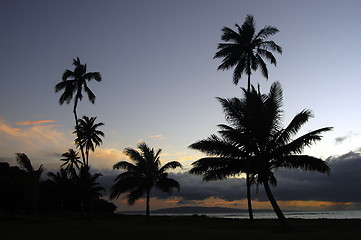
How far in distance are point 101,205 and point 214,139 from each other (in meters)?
62.2

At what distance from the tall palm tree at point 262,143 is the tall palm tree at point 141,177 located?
12.9 m

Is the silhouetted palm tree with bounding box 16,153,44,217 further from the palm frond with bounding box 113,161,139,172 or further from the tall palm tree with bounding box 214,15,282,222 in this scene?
the tall palm tree with bounding box 214,15,282,222

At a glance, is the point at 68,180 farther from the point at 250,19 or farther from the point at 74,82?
the point at 250,19

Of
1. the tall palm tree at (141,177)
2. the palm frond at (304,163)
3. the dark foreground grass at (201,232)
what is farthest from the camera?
the tall palm tree at (141,177)

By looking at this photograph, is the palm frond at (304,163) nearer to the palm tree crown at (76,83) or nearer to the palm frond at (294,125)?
the palm frond at (294,125)

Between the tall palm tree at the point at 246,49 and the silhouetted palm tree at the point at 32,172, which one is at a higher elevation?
the tall palm tree at the point at 246,49

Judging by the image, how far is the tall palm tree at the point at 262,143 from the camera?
1964cm

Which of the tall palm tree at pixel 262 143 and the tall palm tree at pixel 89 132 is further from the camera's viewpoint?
the tall palm tree at pixel 89 132

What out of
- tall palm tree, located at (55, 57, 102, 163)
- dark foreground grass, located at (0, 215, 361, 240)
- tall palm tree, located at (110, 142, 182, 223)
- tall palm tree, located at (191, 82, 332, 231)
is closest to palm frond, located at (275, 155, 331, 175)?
tall palm tree, located at (191, 82, 332, 231)

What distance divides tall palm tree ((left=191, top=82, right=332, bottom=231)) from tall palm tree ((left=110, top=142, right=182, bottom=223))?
12.9 meters

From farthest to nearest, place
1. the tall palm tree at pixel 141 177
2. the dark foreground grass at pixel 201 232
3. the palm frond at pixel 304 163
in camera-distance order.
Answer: the tall palm tree at pixel 141 177
the palm frond at pixel 304 163
the dark foreground grass at pixel 201 232

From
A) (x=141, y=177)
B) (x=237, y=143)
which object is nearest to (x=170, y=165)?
(x=141, y=177)

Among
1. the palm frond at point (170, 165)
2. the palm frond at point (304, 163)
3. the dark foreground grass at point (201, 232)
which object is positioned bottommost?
the dark foreground grass at point (201, 232)


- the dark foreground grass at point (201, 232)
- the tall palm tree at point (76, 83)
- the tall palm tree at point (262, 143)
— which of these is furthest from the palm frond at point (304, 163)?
the tall palm tree at point (76, 83)
